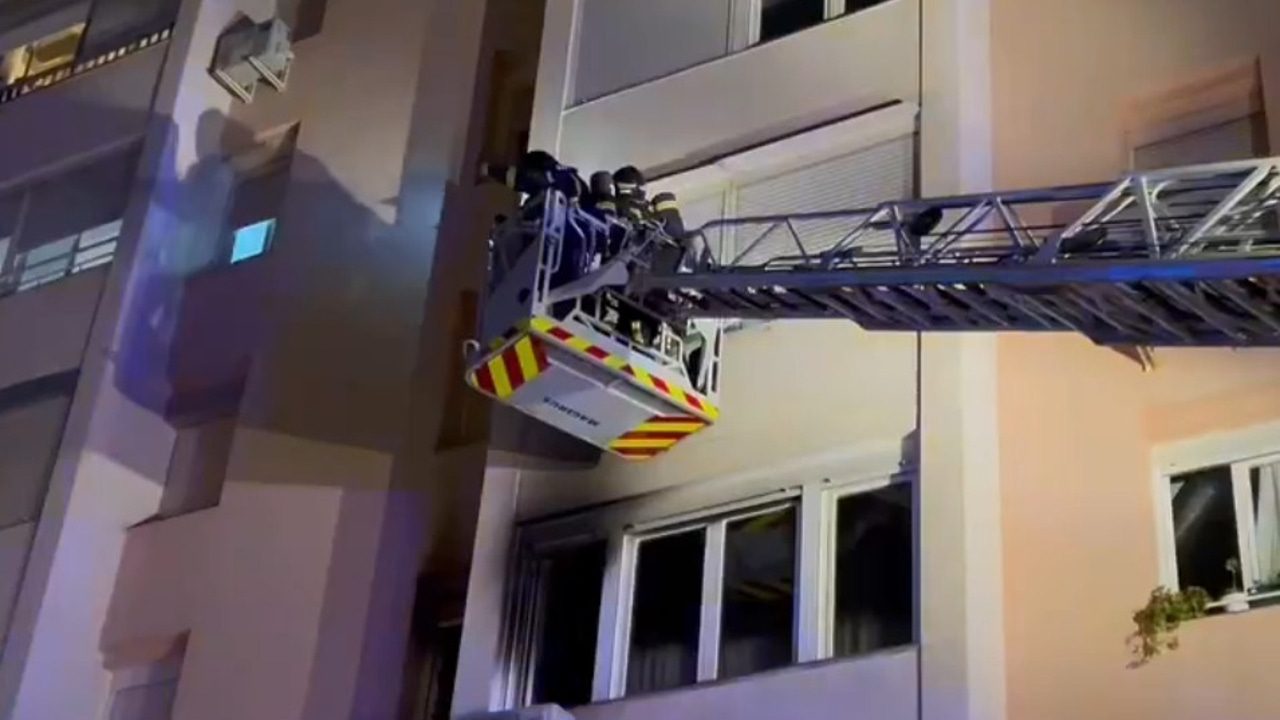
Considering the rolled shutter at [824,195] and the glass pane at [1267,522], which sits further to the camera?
the rolled shutter at [824,195]

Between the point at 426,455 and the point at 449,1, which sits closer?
the point at 426,455

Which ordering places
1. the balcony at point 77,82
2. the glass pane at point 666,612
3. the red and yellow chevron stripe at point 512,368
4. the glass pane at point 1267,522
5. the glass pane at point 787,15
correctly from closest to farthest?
the glass pane at point 1267,522
the red and yellow chevron stripe at point 512,368
the glass pane at point 666,612
the glass pane at point 787,15
the balcony at point 77,82

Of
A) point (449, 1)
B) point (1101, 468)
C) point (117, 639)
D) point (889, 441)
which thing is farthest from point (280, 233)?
point (1101, 468)

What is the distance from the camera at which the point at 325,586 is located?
38.9 feet

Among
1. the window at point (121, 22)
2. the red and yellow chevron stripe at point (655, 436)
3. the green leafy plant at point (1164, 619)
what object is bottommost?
the green leafy plant at point (1164, 619)

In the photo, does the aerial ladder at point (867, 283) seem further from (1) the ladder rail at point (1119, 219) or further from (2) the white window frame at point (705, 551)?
(2) the white window frame at point (705, 551)

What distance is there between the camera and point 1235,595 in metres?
8.17

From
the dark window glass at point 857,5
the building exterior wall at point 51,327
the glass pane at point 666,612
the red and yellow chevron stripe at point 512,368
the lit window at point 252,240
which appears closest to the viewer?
the red and yellow chevron stripe at point 512,368

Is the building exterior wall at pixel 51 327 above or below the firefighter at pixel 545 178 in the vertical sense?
above

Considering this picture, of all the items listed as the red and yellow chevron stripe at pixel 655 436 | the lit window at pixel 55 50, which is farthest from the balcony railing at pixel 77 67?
the red and yellow chevron stripe at pixel 655 436

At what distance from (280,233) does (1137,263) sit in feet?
28.0

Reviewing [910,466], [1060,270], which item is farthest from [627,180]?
[1060,270]

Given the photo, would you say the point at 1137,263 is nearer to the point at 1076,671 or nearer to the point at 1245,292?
the point at 1245,292

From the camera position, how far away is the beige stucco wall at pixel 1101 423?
8094mm
